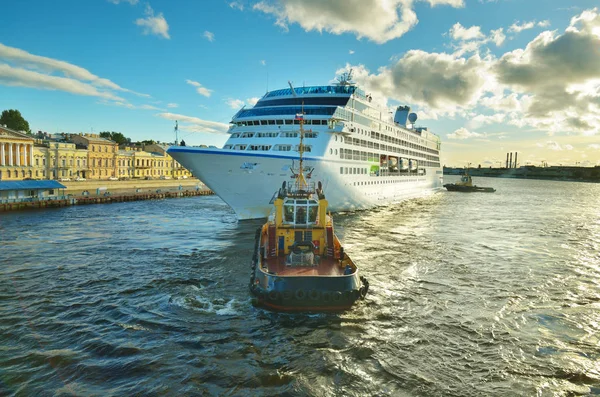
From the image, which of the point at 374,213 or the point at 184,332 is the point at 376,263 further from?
the point at 374,213

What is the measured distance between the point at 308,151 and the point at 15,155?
68165mm

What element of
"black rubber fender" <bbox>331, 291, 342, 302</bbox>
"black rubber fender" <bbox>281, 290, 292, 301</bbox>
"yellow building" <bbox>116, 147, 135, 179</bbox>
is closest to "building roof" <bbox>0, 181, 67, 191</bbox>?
"yellow building" <bbox>116, 147, 135, 179</bbox>

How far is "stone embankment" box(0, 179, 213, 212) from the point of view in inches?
2163

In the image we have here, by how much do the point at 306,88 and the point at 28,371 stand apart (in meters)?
44.2

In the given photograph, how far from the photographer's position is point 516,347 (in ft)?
46.6

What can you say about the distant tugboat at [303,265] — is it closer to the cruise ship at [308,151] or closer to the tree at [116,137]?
the cruise ship at [308,151]

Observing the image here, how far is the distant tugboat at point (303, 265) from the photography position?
16.1m

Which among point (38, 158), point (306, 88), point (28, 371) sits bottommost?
point (28, 371)

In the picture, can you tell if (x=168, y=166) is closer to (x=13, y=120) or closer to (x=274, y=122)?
(x=13, y=120)

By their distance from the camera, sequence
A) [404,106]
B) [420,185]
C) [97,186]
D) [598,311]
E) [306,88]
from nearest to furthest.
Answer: [598,311] → [306,88] → [97,186] → [420,185] → [404,106]

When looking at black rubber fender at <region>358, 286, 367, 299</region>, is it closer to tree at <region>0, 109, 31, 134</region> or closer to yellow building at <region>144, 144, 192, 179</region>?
yellow building at <region>144, 144, 192, 179</region>

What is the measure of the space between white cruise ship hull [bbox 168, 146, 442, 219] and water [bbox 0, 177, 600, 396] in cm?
700

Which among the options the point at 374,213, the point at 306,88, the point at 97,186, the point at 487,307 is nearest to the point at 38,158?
the point at 97,186

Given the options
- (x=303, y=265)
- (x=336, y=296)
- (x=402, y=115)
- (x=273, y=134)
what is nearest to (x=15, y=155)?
(x=273, y=134)
